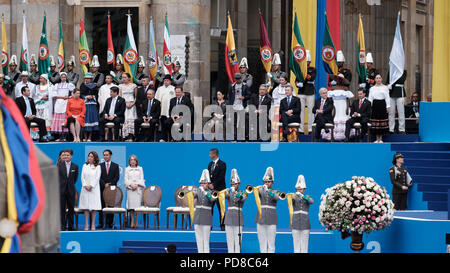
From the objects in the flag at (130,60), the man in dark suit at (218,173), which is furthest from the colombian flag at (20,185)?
the flag at (130,60)

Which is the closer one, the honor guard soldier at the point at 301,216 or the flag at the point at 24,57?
the honor guard soldier at the point at 301,216

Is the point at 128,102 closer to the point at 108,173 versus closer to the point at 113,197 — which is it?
the point at 108,173

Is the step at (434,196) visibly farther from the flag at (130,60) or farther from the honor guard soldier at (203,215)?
the flag at (130,60)

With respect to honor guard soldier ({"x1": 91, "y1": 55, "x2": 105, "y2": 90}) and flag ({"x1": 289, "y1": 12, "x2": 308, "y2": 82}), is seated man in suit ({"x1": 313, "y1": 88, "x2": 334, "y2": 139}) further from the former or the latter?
honor guard soldier ({"x1": 91, "y1": 55, "x2": 105, "y2": 90})

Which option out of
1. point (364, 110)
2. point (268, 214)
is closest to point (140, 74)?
point (364, 110)

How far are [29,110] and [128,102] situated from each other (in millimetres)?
2216

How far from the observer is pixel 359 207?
1630cm

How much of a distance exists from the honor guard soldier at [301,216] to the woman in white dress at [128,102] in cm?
606

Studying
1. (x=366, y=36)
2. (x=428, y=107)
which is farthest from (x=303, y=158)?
(x=366, y=36)

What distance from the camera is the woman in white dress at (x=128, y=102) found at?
22.5 meters

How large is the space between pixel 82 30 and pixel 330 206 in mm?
11261

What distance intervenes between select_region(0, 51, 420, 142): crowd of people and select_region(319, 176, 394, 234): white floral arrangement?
5.16 metres

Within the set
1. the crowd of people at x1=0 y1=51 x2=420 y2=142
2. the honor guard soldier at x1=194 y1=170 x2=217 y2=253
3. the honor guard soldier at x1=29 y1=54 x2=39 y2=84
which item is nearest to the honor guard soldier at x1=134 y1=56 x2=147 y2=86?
the crowd of people at x1=0 y1=51 x2=420 y2=142

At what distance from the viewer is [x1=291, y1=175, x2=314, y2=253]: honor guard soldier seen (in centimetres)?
1738
